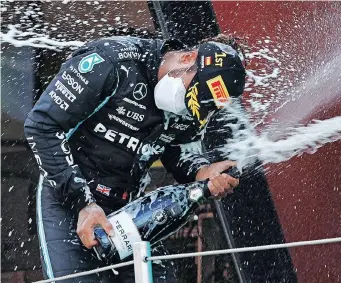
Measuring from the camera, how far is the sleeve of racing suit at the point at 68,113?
7.48ft

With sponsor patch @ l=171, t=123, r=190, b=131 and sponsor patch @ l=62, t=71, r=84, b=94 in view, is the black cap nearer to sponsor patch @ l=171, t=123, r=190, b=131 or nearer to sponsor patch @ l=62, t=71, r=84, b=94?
sponsor patch @ l=171, t=123, r=190, b=131

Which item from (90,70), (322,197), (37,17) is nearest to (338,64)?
(322,197)

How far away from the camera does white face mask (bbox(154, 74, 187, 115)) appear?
230cm

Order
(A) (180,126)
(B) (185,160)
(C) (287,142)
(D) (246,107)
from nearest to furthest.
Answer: (A) (180,126) < (B) (185,160) < (C) (287,142) < (D) (246,107)

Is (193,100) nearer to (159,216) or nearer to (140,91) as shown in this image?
(140,91)

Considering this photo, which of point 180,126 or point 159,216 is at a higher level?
point 180,126

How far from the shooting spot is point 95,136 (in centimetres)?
245

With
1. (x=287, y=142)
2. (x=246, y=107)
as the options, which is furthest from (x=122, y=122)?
(x=246, y=107)

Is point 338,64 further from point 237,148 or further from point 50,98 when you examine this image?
point 50,98

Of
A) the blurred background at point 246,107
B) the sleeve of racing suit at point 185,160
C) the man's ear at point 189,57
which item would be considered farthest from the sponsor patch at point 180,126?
the blurred background at point 246,107

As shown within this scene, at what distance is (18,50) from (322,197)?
1761mm

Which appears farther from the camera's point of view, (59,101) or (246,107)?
(246,107)

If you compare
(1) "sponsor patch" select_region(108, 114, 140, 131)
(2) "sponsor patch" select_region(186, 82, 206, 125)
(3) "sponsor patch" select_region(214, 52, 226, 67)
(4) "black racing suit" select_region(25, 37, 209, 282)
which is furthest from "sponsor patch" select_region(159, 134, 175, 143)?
(3) "sponsor patch" select_region(214, 52, 226, 67)

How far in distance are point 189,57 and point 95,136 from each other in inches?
14.9
